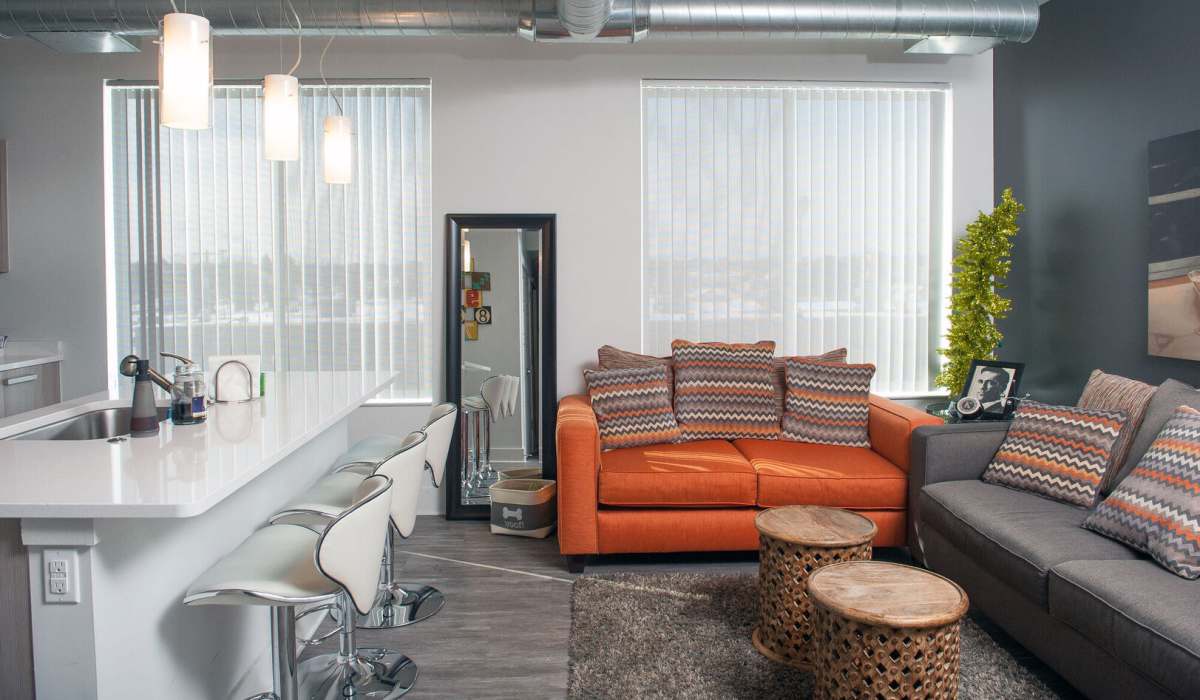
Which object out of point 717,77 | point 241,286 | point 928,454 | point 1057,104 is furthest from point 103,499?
point 1057,104

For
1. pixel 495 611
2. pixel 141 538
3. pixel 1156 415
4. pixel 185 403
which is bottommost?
pixel 495 611

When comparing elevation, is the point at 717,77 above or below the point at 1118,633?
above

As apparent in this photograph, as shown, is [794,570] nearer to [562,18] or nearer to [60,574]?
[60,574]

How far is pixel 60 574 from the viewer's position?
1637 millimetres

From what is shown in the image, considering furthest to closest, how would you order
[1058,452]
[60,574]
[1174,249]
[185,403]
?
[1174,249], [1058,452], [185,403], [60,574]

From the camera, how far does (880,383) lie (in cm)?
486

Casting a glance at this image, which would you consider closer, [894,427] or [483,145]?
[894,427]

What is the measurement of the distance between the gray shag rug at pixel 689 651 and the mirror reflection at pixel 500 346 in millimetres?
1294

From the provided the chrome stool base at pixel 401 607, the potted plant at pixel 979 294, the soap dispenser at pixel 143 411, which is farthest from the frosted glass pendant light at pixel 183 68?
the potted plant at pixel 979 294

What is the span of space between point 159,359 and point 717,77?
3.75m

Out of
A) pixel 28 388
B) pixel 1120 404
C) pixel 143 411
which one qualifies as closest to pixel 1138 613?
pixel 1120 404

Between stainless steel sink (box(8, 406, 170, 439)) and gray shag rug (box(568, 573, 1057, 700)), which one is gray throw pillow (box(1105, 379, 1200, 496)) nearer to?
gray shag rug (box(568, 573, 1057, 700))

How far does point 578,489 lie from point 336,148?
1832 mm

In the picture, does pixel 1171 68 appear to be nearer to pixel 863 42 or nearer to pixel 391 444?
pixel 863 42
